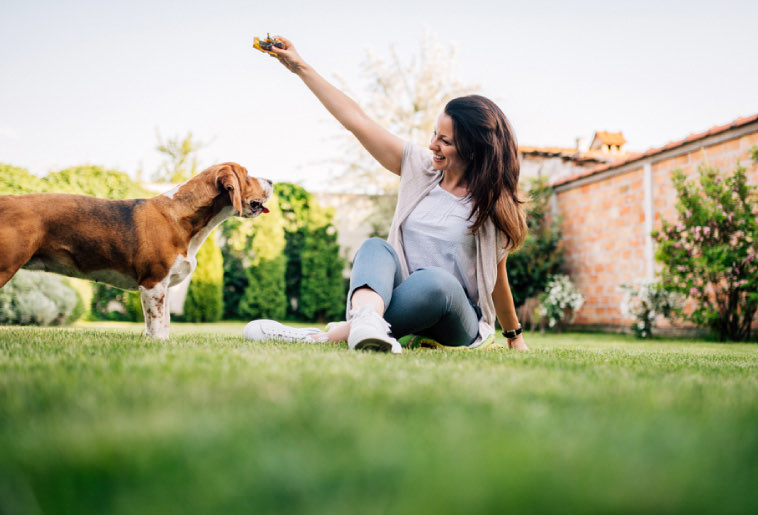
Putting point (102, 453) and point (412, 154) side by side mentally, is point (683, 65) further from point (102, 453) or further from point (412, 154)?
point (102, 453)

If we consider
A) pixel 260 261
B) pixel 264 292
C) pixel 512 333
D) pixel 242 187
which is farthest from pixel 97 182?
pixel 512 333

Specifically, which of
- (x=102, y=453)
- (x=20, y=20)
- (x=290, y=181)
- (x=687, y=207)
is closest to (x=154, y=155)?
(x=20, y=20)

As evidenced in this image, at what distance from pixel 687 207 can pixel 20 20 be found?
16.6 meters

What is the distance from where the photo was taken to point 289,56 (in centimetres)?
312

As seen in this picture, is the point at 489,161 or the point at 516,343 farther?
the point at 516,343

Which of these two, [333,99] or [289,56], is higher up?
[289,56]

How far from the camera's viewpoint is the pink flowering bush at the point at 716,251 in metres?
6.77

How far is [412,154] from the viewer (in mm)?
3330

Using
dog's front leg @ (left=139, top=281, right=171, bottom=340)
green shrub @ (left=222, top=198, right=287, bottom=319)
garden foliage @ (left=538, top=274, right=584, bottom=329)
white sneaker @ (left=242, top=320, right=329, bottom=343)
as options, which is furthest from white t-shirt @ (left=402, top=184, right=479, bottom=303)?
green shrub @ (left=222, top=198, right=287, bottom=319)

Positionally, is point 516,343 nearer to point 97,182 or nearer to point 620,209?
point 620,209

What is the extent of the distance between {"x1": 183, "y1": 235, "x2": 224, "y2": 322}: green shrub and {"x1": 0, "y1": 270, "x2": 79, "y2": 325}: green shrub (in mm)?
3794

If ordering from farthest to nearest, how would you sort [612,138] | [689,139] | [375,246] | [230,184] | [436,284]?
Result: [612,138], [689,139], [230,184], [375,246], [436,284]

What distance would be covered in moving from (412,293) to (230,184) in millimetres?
1714

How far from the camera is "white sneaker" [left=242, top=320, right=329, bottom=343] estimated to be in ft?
10.3
